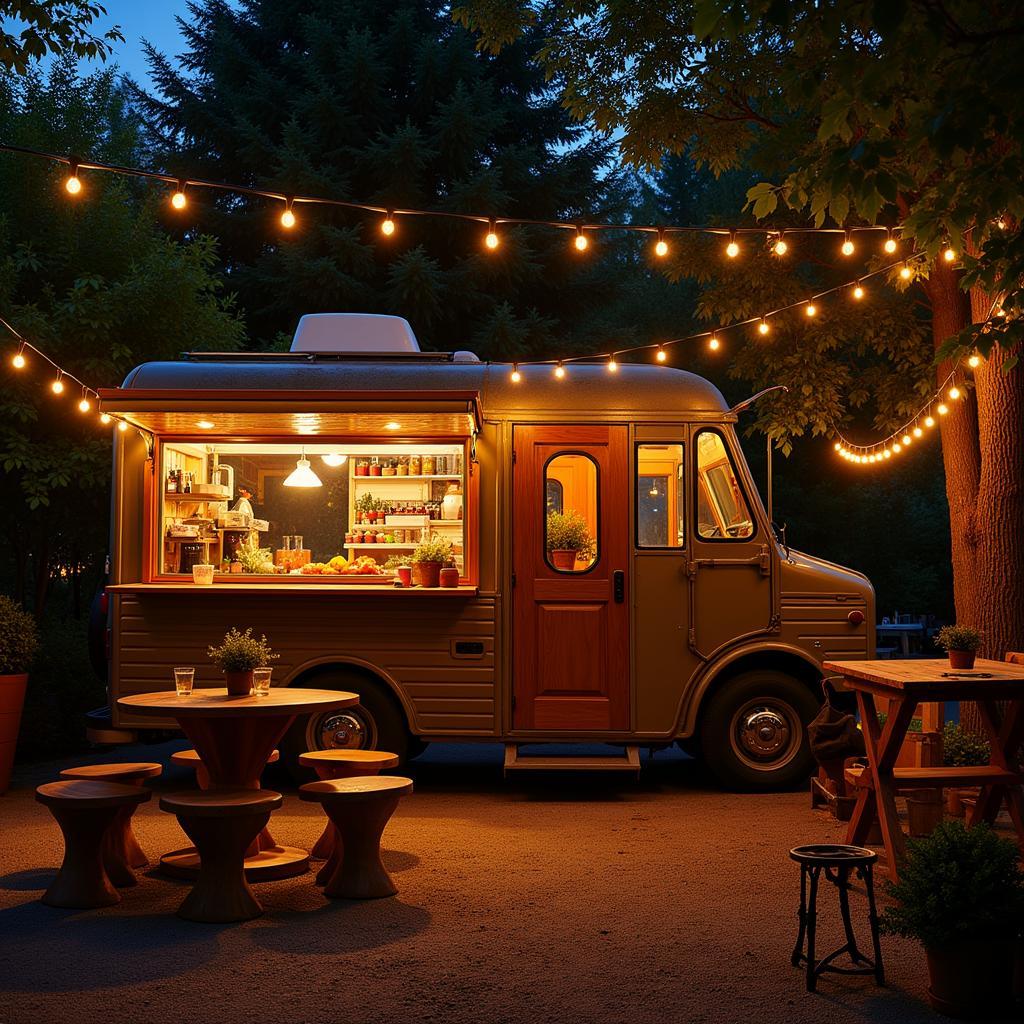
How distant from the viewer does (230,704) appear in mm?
6336

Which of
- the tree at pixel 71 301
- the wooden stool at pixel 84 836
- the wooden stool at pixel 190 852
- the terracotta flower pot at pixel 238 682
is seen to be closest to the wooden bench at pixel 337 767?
the wooden stool at pixel 190 852

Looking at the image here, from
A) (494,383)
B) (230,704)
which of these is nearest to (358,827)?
(230,704)

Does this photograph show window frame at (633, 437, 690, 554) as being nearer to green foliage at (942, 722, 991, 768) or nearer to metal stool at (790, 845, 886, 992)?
green foliage at (942, 722, 991, 768)

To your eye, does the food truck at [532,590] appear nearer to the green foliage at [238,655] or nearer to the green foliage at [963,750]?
the green foliage at [963,750]

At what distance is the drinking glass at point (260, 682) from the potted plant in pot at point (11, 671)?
10.8 ft

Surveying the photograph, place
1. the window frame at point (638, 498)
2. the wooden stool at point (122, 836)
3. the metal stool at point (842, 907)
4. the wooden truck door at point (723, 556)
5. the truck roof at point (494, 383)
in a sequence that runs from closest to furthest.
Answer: the metal stool at point (842, 907) < the wooden stool at point (122, 836) < the wooden truck door at point (723, 556) < the window frame at point (638, 498) < the truck roof at point (494, 383)

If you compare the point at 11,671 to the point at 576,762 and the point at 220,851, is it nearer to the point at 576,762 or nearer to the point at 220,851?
the point at 220,851

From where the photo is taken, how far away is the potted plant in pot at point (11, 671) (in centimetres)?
915

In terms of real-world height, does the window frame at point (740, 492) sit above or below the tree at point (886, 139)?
below

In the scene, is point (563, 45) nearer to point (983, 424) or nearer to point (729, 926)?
point (983, 424)

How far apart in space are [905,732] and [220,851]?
3518 mm

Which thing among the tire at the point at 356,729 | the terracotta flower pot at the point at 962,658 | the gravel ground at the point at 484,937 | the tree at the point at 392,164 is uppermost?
the tree at the point at 392,164

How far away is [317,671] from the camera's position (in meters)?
9.18

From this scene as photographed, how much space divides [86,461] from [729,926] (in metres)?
8.06
